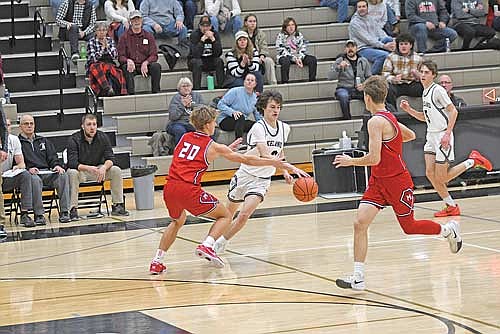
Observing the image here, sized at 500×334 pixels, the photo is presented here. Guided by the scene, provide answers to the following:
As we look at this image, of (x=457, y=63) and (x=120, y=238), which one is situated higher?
(x=457, y=63)

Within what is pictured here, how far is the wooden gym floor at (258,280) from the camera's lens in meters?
7.35

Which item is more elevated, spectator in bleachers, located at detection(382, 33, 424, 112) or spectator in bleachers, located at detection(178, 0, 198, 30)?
spectator in bleachers, located at detection(178, 0, 198, 30)

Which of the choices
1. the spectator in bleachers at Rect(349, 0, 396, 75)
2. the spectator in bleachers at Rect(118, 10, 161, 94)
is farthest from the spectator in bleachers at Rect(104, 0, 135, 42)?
the spectator in bleachers at Rect(349, 0, 396, 75)

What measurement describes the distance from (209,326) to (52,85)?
10544mm

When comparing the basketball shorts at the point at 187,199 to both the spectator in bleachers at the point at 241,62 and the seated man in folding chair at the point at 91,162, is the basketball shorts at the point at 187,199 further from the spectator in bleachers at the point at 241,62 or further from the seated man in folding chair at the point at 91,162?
the spectator in bleachers at the point at 241,62

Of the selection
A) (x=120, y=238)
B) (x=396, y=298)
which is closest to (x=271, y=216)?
(x=120, y=238)

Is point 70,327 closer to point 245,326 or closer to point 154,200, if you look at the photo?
point 245,326

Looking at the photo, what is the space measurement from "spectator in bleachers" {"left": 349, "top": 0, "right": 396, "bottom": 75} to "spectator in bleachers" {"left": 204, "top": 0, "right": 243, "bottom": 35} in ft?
6.35

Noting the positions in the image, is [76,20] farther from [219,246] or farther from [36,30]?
[219,246]

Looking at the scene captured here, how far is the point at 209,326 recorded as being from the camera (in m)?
7.24

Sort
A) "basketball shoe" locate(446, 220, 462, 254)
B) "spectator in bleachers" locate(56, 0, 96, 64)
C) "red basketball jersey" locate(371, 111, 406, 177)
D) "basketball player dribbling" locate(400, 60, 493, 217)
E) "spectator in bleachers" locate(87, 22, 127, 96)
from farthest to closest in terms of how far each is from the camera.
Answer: "spectator in bleachers" locate(56, 0, 96, 64) → "spectator in bleachers" locate(87, 22, 127, 96) → "basketball player dribbling" locate(400, 60, 493, 217) → "basketball shoe" locate(446, 220, 462, 254) → "red basketball jersey" locate(371, 111, 406, 177)

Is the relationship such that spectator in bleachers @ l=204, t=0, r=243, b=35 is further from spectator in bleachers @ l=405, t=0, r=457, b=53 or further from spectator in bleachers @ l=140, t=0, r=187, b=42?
spectator in bleachers @ l=405, t=0, r=457, b=53

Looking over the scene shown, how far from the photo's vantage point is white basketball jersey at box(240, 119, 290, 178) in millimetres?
9812

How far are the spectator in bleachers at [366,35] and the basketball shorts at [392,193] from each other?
9.76 m
